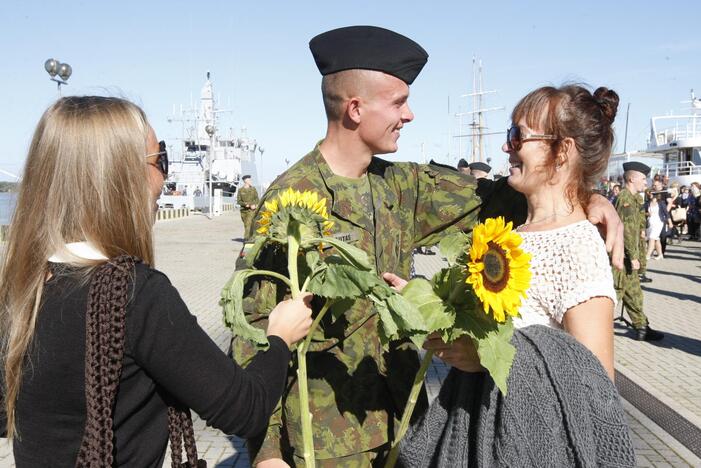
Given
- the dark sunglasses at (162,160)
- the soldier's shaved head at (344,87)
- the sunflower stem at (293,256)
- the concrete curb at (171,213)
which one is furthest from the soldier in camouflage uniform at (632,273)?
the concrete curb at (171,213)

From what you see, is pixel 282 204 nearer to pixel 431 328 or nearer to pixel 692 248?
pixel 431 328

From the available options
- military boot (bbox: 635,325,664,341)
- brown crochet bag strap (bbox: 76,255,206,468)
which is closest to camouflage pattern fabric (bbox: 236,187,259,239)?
military boot (bbox: 635,325,664,341)

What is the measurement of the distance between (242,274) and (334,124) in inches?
41.9

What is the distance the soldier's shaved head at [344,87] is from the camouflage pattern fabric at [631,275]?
21.5 ft

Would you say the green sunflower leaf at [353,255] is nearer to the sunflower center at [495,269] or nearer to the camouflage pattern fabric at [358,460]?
the sunflower center at [495,269]

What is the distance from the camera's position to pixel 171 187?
209 feet

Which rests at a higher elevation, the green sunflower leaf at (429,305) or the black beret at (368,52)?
the black beret at (368,52)

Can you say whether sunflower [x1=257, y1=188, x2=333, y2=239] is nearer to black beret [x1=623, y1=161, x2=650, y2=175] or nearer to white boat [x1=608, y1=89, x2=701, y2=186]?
black beret [x1=623, y1=161, x2=650, y2=175]

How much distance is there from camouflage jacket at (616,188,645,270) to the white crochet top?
7.64 metres

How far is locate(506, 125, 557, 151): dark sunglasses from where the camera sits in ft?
8.13

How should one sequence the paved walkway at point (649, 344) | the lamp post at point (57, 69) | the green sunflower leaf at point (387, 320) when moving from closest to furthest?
the green sunflower leaf at point (387, 320), the paved walkway at point (649, 344), the lamp post at point (57, 69)

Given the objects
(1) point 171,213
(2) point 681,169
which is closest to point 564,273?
(2) point 681,169

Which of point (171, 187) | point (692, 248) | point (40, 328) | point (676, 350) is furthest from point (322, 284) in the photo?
point (171, 187)

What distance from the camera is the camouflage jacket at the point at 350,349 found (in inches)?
95.0
